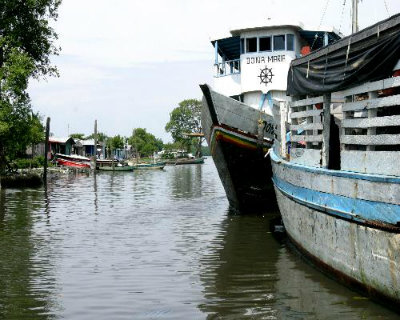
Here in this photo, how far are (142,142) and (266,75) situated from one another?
11370 cm

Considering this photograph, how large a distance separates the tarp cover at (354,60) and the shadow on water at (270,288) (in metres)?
2.96

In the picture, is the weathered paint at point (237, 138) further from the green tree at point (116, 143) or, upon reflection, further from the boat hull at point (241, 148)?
the green tree at point (116, 143)

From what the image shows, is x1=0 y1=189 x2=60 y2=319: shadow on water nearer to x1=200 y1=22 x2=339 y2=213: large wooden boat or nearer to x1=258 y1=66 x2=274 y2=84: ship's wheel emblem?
x1=200 y1=22 x2=339 y2=213: large wooden boat

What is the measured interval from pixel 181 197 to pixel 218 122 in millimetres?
9526

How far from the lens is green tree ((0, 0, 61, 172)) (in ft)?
86.9

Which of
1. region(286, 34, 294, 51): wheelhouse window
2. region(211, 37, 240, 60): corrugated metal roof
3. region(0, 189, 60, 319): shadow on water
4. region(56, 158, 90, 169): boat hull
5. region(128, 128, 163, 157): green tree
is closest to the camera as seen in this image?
region(0, 189, 60, 319): shadow on water

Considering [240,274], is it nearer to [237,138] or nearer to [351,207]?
[351,207]

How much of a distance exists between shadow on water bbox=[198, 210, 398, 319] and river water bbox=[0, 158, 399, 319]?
1 centimetres

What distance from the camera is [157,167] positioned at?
203 ft

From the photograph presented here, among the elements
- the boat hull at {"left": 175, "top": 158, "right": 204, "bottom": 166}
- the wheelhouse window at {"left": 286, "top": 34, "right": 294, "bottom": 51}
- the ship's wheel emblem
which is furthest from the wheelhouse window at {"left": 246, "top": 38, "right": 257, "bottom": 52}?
the boat hull at {"left": 175, "top": 158, "right": 204, "bottom": 166}

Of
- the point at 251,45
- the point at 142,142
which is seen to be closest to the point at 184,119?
the point at 142,142

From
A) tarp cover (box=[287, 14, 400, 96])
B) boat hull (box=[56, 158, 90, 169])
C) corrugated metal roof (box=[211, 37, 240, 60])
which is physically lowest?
boat hull (box=[56, 158, 90, 169])

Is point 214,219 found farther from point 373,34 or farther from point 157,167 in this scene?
point 157,167

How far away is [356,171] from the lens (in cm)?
743
